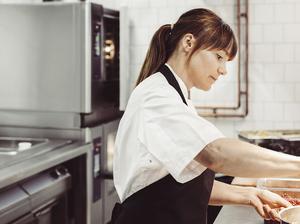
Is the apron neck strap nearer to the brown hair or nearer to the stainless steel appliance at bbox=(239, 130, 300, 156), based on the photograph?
the brown hair

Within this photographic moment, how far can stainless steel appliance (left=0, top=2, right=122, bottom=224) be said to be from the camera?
12.2 feet

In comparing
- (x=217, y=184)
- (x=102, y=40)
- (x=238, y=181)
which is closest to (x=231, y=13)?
(x=102, y=40)

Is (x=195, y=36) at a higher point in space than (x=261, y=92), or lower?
higher

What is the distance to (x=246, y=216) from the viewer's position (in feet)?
6.42

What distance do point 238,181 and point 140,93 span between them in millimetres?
964

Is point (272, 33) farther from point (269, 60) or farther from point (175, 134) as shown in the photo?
point (175, 134)

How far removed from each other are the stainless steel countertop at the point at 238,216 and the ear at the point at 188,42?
59 cm

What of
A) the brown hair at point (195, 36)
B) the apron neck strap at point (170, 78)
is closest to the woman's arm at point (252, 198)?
the apron neck strap at point (170, 78)

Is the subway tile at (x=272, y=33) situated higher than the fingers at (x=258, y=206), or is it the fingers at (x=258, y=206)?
the subway tile at (x=272, y=33)

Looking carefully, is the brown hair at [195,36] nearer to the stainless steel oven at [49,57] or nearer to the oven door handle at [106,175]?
the stainless steel oven at [49,57]

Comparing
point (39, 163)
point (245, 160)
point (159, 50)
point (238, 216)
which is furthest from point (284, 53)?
point (245, 160)

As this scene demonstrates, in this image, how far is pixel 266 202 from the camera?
197 centimetres

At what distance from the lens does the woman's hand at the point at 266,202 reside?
1.88 metres

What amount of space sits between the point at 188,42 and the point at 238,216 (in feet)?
2.05
